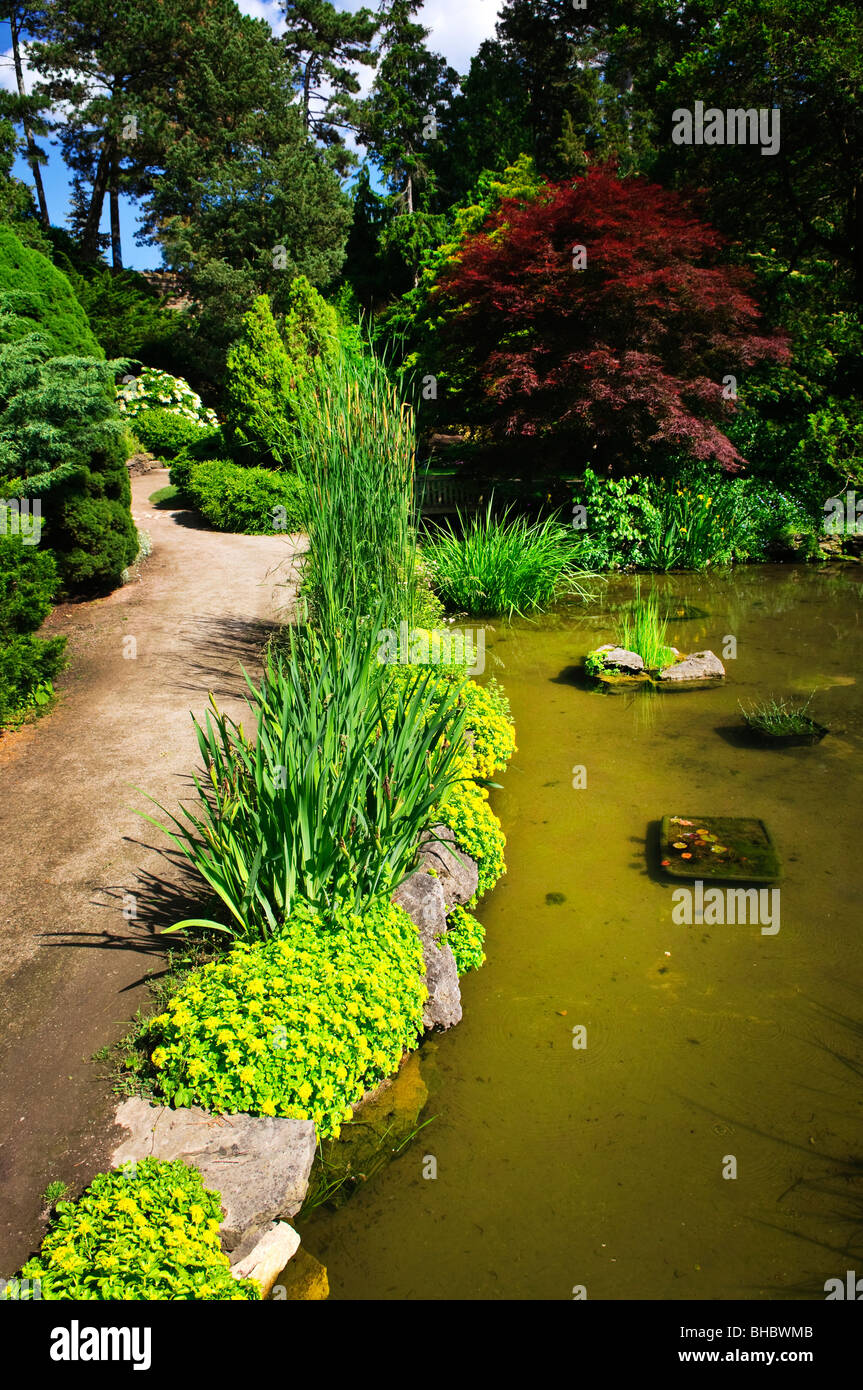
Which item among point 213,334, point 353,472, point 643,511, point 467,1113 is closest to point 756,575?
point 643,511

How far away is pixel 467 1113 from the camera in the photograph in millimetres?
2863

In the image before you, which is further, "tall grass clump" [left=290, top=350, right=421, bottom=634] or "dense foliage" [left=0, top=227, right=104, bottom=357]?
"dense foliage" [left=0, top=227, right=104, bottom=357]

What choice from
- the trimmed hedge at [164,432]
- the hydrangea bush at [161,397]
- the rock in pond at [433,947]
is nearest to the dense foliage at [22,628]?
the rock in pond at [433,947]

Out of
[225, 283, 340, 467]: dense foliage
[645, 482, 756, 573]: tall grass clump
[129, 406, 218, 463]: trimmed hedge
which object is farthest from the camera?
[129, 406, 218, 463]: trimmed hedge

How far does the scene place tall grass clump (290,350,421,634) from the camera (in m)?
4.98

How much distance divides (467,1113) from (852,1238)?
1178 millimetres

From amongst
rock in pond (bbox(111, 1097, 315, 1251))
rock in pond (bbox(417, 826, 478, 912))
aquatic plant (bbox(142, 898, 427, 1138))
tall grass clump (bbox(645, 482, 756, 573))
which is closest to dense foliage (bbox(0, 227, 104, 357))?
rock in pond (bbox(417, 826, 478, 912))

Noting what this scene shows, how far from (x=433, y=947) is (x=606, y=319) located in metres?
8.02

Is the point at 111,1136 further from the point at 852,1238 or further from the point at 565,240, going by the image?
the point at 565,240

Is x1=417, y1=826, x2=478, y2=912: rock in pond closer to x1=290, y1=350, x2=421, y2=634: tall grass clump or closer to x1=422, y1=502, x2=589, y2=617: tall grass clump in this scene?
x1=290, y1=350, x2=421, y2=634: tall grass clump

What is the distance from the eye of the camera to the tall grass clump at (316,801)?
116 inches

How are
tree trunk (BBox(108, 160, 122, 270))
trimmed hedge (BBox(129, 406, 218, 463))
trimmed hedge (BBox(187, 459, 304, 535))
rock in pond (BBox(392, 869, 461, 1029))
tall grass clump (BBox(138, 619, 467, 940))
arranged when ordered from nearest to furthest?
tall grass clump (BBox(138, 619, 467, 940)) < rock in pond (BBox(392, 869, 461, 1029)) < trimmed hedge (BBox(187, 459, 304, 535)) < trimmed hedge (BBox(129, 406, 218, 463)) < tree trunk (BBox(108, 160, 122, 270))

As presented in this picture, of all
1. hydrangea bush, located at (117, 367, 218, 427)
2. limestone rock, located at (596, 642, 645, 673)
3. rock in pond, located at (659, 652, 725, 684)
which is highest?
hydrangea bush, located at (117, 367, 218, 427)

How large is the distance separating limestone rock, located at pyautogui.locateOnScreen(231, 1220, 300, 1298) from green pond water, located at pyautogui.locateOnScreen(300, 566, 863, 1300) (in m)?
0.11
